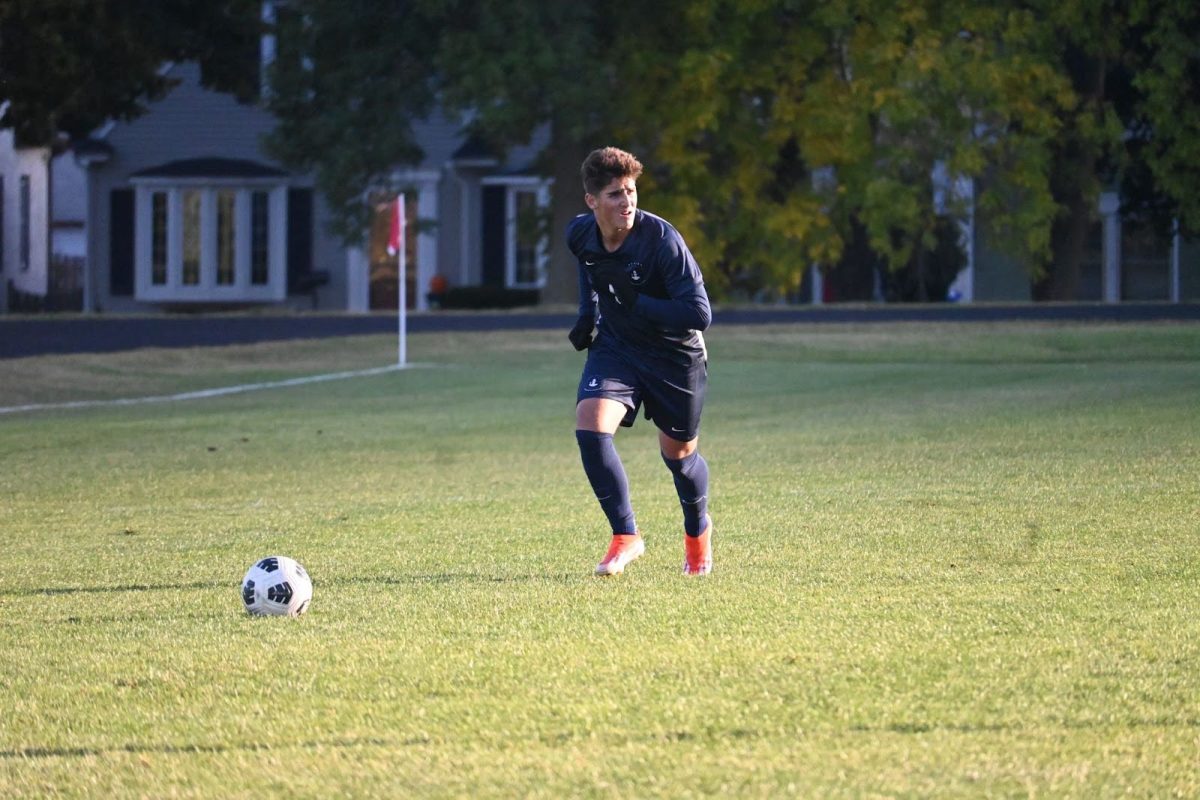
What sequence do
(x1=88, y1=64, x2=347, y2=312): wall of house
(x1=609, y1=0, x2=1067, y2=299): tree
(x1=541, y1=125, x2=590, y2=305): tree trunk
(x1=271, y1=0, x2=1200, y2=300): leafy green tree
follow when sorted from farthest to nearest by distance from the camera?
1. (x1=88, y1=64, x2=347, y2=312): wall of house
2. (x1=541, y1=125, x2=590, y2=305): tree trunk
3. (x1=609, y1=0, x2=1067, y2=299): tree
4. (x1=271, y1=0, x2=1200, y2=300): leafy green tree

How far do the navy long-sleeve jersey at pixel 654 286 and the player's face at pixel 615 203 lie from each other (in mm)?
116

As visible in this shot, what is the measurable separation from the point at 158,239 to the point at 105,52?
16817 millimetres

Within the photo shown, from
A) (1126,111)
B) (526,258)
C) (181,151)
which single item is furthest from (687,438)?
(181,151)

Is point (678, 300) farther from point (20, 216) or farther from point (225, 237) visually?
point (20, 216)

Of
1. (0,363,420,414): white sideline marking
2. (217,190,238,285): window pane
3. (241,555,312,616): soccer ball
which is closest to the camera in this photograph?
(241,555,312,616): soccer ball

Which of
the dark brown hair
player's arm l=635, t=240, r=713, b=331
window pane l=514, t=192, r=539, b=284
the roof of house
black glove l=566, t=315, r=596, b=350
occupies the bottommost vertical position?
black glove l=566, t=315, r=596, b=350

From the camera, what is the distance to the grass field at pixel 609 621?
4773mm

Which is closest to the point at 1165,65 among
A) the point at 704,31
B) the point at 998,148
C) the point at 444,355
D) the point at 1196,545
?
the point at 998,148

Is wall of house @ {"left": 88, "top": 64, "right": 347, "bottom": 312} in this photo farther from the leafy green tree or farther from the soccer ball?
the soccer ball

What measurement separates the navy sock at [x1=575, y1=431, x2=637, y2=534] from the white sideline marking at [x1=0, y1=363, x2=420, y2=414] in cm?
1407

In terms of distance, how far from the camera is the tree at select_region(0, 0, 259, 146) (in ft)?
90.9

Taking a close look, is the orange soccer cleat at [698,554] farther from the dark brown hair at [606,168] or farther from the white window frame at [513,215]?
the white window frame at [513,215]

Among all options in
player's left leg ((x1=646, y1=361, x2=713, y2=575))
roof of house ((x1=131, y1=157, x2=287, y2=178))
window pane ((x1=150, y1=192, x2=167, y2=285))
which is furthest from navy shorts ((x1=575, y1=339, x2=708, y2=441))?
window pane ((x1=150, y1=192, x2=167, y2=285))

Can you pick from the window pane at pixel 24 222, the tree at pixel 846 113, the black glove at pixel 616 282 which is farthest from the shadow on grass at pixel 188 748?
the window pane at pixel 24 222
